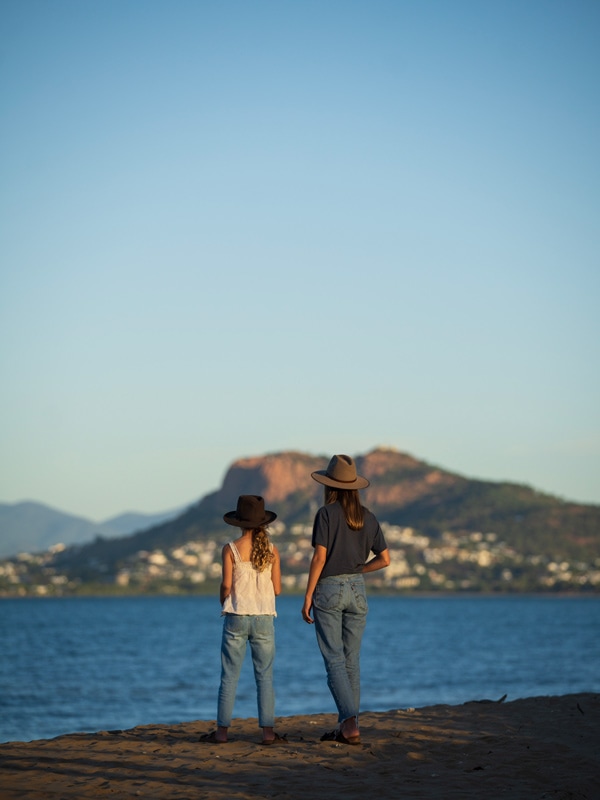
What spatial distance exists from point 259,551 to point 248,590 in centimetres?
35

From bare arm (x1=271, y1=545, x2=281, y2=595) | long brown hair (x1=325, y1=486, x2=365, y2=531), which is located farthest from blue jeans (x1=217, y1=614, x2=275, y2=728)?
long brown hair (x1=325, y1=486, x2=365, y2=531)

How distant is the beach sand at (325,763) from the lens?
8.00m

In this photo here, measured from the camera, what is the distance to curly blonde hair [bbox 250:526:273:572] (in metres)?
9.66

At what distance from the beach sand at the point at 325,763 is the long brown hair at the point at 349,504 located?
188 cm

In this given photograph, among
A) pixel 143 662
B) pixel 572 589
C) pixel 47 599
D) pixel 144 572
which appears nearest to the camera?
pixel 143 662

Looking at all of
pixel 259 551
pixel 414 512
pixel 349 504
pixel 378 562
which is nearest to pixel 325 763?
pixel 378 562

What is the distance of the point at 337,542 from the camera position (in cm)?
932

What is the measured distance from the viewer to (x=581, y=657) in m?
53.4

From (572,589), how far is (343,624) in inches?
5718

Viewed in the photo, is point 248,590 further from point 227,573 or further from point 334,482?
point 334,482

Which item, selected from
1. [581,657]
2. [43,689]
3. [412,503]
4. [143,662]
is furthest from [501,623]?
[412,503]

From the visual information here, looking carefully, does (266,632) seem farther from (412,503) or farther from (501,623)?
(412,503)

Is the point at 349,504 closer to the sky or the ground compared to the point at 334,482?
closer to the ground

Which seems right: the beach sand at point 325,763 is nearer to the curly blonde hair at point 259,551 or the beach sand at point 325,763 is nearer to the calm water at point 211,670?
the curly blonde hair at point 259,551
